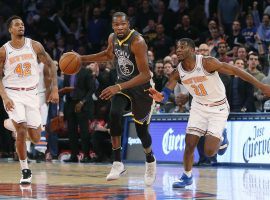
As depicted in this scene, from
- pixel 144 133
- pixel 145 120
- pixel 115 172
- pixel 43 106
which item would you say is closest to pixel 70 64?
pixel 145 120

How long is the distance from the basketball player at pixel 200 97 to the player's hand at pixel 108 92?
59 cm

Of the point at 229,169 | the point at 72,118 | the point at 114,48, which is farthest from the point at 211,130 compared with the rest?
the point at 72,118

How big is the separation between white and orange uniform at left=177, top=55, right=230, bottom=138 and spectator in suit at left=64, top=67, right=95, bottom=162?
21.0ft

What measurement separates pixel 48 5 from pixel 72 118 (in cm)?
664

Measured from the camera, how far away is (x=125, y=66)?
30.5 ft

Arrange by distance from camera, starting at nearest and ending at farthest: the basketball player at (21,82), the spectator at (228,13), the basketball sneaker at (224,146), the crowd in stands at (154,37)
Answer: the basketball player at (21,82) < the basketball sneaker at (224,146) < the crowd in stands at (154,37) < the spectator at (228,13)

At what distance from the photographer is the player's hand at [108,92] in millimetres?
8486

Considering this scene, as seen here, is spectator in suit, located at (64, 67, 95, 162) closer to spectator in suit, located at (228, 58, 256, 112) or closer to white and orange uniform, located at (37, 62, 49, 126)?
white and orange uniform, located at (37, 62, 49, 126)

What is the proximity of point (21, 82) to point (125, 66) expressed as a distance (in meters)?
1.55

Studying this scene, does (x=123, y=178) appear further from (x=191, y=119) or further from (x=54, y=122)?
(x=54, y=122)

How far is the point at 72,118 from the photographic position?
52.5 feet

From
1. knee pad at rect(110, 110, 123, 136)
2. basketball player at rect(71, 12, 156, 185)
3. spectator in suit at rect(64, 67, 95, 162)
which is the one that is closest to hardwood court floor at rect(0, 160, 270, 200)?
basketball player at rect(71, 12, 156, 185)

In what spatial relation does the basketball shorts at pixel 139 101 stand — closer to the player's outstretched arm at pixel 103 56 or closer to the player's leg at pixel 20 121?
the player's outstretched arm at pixel 103 56

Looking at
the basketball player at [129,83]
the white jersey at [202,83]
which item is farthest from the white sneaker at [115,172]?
the white jersey at [202,83]
